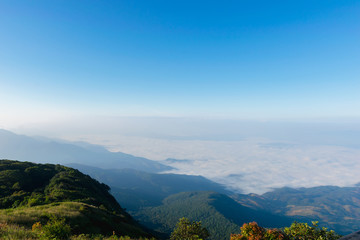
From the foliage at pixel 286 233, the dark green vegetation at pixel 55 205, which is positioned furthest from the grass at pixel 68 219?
the foliage at pixel 286 233

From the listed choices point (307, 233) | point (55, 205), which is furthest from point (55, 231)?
point (307, 233)

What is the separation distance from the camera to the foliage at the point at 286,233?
21567 millimetres

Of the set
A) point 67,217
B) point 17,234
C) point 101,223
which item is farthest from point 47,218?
point 17,234

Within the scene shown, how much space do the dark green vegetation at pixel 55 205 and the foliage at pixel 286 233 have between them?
814 inches

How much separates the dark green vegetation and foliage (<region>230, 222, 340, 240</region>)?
20.7 meters

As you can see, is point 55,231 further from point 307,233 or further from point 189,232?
point 307,233

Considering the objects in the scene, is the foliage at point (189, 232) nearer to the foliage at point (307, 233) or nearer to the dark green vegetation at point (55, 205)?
the dark green vegetation at point (55, 205)

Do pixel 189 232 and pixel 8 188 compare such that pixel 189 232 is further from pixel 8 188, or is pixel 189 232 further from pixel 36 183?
pixel 36 183

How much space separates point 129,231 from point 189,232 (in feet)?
67.7

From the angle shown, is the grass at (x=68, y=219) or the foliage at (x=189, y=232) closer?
the grass at (x=68, y=219)

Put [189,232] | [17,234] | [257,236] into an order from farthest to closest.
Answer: [189,232] < [257,236] < [17,234]

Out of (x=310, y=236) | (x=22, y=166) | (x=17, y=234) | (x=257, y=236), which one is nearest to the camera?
(x=17, y=234)

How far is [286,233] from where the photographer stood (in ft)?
107

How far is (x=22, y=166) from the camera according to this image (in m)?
74.6
